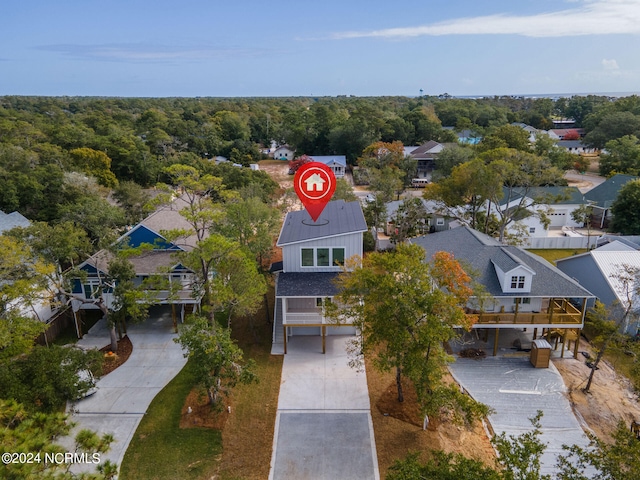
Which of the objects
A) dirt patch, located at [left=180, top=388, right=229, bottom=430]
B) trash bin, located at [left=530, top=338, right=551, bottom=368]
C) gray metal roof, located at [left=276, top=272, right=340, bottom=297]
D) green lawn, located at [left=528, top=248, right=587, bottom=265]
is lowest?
dirt patch, located at [left=180, top=388, right=229, bottom=430]

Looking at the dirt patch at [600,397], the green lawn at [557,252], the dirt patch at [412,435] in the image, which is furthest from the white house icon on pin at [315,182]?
the green lawn at [557,252]

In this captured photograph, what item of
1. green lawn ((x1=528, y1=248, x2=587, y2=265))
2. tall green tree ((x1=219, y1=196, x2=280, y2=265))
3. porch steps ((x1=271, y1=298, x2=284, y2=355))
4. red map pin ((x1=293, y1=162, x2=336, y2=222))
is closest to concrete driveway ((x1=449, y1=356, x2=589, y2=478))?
porch steps ((x1=271, y1=298, x2=284, y2=355))

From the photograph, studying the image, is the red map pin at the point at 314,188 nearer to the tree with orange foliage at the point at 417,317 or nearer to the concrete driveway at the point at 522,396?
the tree with orange foliage at the point at 417,317

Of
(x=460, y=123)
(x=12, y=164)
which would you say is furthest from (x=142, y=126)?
(x=460, y=123)

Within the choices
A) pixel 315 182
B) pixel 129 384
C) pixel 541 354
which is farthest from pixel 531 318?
pixel 129 384

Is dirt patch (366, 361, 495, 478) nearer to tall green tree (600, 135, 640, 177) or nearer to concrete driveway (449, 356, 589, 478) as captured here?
concrete driveway (449, 356, 589, 478)

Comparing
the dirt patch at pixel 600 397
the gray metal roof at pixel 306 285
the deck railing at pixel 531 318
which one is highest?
the gray metal roof at pixel 306 285

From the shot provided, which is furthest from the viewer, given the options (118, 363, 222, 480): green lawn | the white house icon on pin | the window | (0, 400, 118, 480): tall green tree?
the white house icon on pin

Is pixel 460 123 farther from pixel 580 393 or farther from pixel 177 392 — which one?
pixel 177 392
